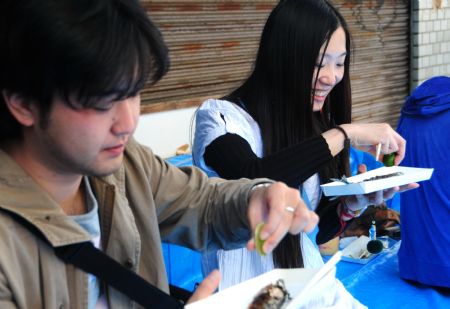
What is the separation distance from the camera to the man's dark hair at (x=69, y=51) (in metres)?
0.84

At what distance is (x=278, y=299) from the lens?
37.7 inches

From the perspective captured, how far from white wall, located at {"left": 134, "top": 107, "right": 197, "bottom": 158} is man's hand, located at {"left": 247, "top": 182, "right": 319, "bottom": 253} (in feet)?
8.32

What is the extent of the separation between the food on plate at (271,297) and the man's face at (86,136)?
0.35 metres

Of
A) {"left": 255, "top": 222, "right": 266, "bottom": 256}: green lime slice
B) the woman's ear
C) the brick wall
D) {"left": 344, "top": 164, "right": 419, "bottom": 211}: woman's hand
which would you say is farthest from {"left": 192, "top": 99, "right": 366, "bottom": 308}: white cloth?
the brick wall

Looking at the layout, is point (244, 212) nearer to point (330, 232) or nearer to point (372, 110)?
point (330, 232)

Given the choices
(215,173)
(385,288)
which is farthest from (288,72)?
(385,288)

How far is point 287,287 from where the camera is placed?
981 mm

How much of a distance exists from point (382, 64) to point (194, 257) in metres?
3.90

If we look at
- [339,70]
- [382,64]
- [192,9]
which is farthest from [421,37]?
[339,70]

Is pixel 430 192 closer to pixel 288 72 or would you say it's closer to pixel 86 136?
pixel 288 72

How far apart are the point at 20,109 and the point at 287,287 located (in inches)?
22.6

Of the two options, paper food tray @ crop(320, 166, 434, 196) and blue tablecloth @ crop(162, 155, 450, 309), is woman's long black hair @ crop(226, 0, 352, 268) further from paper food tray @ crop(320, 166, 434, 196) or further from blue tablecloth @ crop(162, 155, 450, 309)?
blue tablecloth @ crop(162, 155, 450, 309)

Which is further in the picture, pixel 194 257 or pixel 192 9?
pixel 192 9

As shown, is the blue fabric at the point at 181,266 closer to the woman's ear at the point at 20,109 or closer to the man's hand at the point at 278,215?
the man's hand at the point at 278,215
